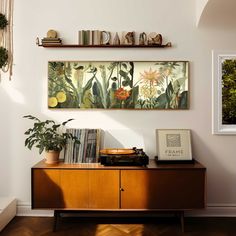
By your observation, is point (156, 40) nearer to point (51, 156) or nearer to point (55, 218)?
point (51, 156)

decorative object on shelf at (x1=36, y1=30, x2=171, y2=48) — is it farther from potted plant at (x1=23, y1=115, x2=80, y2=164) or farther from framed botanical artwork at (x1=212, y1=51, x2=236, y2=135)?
potted plant at (x1=23, y1=115, x2=80, y2=164)

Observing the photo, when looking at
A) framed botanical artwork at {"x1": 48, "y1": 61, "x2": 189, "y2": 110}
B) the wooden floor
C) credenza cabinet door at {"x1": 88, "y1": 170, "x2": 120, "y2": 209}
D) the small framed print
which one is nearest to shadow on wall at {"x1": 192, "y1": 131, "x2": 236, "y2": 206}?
the small framed print

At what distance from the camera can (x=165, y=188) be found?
307 cm

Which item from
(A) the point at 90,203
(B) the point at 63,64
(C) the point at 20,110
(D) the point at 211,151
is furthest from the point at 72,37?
(D) the point at 211,151

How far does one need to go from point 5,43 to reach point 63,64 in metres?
0.70

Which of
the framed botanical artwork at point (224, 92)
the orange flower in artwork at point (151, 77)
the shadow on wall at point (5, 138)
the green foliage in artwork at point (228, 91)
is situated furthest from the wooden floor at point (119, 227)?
the orange flower in artwork at point (151, 77)

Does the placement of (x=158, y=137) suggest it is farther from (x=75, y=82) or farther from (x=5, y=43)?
(x=5, y=43)

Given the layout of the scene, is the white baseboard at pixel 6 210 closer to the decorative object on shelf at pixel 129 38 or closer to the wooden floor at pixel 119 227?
the wooden floor at pixel 119 227

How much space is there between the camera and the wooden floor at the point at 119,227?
3092mm

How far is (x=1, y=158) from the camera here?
11.6 ft

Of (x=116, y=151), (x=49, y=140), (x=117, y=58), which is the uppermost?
(x=117, y=58)

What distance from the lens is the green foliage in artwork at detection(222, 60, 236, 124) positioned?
358 centimetres

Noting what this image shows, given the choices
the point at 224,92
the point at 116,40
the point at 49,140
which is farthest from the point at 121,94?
the point at 224,92

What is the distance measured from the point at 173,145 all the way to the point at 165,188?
54 centimetres
